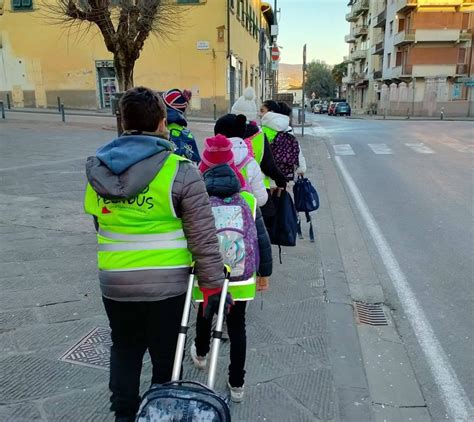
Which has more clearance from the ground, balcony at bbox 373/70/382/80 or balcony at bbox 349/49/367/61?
balcony at bbox 349/49/367/61

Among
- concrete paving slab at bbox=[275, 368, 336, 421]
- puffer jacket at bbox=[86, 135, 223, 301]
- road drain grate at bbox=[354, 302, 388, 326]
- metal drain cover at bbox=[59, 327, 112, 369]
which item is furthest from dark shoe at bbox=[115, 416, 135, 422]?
road drain grate at bbox=[354, 302, 388, 326]

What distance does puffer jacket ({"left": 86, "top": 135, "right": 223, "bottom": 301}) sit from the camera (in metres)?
2.04

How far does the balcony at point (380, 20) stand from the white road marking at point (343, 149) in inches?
1700

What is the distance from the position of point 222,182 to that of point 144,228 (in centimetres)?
67

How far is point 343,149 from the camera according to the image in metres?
15.7

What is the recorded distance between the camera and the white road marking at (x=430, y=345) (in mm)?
2894

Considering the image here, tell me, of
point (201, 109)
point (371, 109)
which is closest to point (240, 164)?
point (201, 109)

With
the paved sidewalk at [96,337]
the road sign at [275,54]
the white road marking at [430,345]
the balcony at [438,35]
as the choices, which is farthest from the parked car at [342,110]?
the paved sidewalk at [96,337]

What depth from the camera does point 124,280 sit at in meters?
2.17

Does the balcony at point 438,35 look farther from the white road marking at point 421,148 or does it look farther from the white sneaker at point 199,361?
the white sneaker at point 199,361

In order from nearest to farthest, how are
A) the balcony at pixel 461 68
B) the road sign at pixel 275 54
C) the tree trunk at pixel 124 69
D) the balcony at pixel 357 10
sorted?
the tree trunk at pixel 124 69
the road sign at pixel 275 54
the balcony at pixel 461 68
the balcony at pixel 357 10

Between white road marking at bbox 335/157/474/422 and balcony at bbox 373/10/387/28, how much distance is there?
54106 mm

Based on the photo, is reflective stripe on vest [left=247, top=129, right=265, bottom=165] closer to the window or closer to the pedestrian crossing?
the pedestrian crossing

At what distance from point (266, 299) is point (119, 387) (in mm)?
2033
